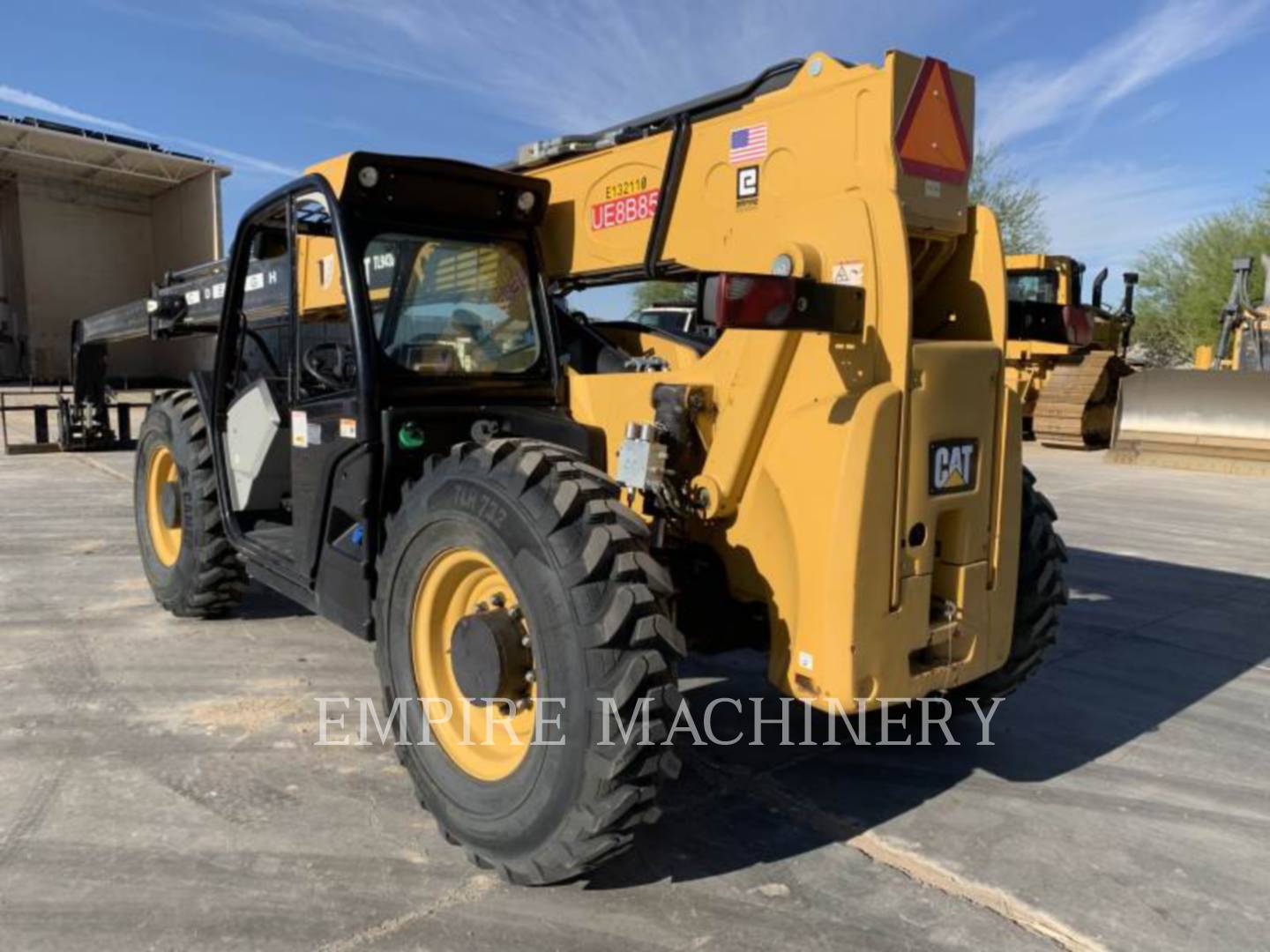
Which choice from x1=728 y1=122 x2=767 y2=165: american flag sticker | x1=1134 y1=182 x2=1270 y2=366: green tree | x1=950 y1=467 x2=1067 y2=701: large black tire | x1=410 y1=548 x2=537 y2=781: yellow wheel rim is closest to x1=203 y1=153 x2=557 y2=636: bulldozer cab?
x1=410 y1=548 x2=537 y2=781: yellow wheel rim

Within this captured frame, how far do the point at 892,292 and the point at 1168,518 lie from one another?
27.9 ft

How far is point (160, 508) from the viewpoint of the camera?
19.6 feet

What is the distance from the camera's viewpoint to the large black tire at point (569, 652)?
2543 mm

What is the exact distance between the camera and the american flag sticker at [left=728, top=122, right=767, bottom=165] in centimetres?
315

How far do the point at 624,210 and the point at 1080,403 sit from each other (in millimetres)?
15185

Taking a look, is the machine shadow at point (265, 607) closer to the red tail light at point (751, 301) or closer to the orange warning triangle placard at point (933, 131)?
the red tail light at point (751, 301)

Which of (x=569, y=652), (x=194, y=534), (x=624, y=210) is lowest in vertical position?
(x=194, y=534)

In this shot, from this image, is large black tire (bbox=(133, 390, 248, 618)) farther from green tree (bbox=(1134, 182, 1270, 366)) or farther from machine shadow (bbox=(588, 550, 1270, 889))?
green tree (bbox=(1134, 182, 1270, 366))

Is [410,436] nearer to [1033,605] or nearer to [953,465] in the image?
[953,465]

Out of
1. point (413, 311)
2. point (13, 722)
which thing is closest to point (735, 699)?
point (413, 311)

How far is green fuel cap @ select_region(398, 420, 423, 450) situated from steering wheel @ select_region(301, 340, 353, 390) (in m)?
0.44

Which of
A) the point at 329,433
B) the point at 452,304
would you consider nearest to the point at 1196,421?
the point at 452,304

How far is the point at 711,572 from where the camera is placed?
3311mm

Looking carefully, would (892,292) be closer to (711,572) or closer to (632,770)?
(711,572)
